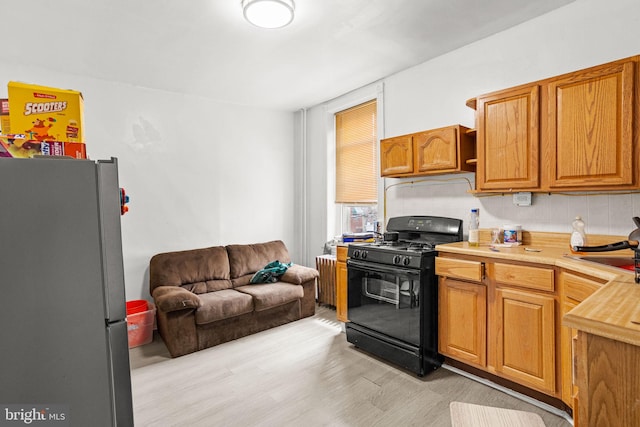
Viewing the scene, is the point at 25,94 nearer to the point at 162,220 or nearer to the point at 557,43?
the point at 162,220

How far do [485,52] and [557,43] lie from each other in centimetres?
55

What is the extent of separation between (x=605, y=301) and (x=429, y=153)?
83.0 inches

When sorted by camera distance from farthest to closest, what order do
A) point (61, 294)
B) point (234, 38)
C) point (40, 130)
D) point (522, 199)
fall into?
point (234, 38)
point (522, 199)
point (40, 130)
point (61, 294)

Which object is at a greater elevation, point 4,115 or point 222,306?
point 4,115

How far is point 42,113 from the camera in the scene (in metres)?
1.22

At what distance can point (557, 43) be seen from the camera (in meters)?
2.46

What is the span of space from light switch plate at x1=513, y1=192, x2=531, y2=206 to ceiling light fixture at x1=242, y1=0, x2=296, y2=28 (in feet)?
7.24

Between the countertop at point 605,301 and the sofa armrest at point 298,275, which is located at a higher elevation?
the countertop at point 605,301

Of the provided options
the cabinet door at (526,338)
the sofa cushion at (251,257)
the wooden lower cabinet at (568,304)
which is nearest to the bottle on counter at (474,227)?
the cabinet door at (526,338)

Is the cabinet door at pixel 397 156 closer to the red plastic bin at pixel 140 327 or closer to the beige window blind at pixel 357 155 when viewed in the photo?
the beige window blind at pixel 357 155

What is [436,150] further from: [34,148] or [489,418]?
[34,148]

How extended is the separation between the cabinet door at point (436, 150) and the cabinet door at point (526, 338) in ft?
3.83

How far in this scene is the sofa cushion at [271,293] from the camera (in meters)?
3.42

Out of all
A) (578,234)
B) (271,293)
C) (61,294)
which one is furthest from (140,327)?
(578,234)
